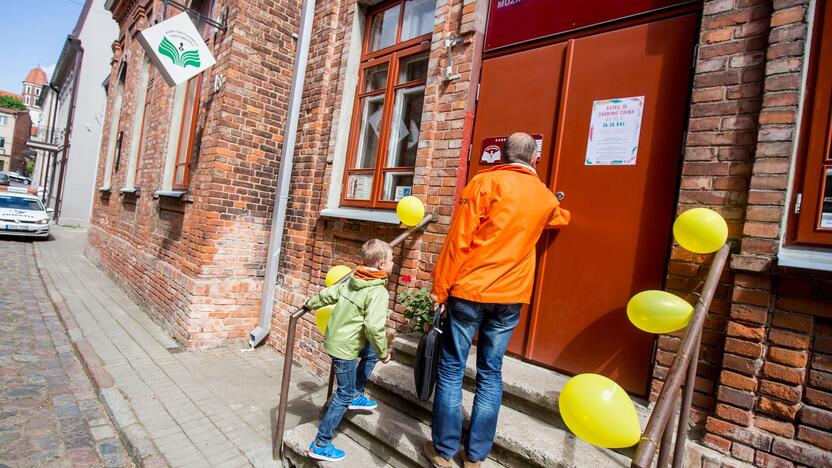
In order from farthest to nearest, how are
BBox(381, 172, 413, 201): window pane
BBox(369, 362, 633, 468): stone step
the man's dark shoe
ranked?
1. BBox(381, 172, 413, 201): window pane
2. the man's dark shoe
3. BBox(369, 362, 633, 468): stone step

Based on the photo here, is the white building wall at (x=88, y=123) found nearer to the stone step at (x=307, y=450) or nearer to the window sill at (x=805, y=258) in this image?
the stone step at (x=307, y=450)

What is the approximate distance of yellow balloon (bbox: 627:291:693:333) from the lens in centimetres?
210

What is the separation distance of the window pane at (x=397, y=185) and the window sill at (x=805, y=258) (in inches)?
114

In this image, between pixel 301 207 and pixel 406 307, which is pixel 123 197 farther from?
pixel 406 307

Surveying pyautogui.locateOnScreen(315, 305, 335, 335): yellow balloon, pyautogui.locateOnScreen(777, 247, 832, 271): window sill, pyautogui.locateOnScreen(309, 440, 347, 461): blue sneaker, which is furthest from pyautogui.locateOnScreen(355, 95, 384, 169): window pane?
pyautogui.locateOnScreen(777, 247, 832, 271): window sill

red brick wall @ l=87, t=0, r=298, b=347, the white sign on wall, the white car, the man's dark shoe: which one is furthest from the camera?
the white car

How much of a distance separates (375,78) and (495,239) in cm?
338

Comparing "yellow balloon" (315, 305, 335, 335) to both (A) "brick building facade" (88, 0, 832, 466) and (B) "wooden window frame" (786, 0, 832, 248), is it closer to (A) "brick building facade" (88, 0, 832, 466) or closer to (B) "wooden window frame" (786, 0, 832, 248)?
(A) "brick building facade" (88, 0, 832, 466)

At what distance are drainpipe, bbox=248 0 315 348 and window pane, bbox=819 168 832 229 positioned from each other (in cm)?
494

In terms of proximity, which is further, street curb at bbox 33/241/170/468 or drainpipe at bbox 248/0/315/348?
drainpipe at bbox 248/0/315/348

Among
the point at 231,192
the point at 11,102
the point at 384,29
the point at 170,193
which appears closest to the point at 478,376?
the point at 384,29

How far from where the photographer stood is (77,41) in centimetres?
2228

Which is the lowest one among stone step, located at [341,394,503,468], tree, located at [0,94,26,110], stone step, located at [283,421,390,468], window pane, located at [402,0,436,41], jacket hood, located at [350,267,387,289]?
stone step, located at [283,421,390,468]

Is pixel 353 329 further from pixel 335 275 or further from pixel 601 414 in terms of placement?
pixel 601 414
